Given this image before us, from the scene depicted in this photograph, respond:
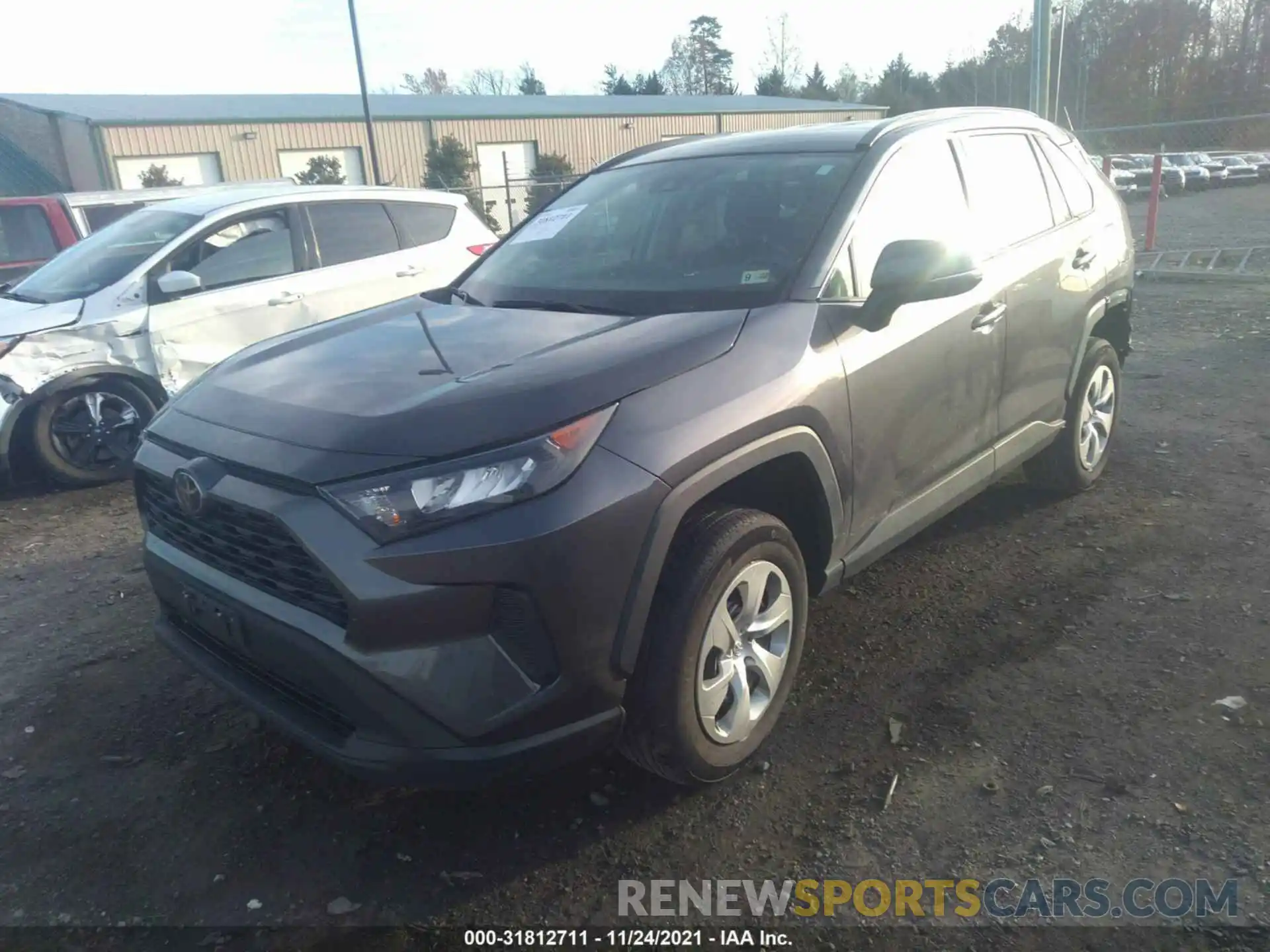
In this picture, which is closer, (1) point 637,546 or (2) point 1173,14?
(1) point 637,546

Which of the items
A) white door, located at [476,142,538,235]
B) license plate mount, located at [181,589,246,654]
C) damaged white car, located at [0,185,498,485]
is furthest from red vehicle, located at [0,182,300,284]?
white door, located at [476,142,538,235]

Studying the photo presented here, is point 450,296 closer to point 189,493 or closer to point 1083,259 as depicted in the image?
point 189,493

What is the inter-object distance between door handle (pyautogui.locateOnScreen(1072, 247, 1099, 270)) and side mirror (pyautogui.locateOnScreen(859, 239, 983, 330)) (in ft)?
5.13

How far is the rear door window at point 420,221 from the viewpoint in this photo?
7078 mm

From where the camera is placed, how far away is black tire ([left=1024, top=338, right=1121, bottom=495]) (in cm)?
464

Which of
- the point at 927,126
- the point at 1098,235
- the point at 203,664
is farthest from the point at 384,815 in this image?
the point at 1098,235

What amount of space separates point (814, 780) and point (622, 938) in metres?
0.81

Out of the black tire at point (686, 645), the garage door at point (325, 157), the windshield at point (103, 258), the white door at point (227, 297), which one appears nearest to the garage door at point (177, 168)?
the garage door at point (325, 157)

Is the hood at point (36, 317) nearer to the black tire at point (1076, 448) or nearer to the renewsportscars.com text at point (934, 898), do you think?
the renewsportscars.com text at point (934, 898)

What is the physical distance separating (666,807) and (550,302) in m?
1.71

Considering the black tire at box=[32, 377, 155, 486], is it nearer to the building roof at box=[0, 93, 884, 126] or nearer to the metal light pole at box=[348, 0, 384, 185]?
the metal light pole at box=[348, 0, 384, 185]

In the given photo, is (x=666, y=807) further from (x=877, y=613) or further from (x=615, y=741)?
(x=877, y=613)

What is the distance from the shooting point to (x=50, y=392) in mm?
5781

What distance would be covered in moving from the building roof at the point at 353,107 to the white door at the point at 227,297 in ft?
85.8
